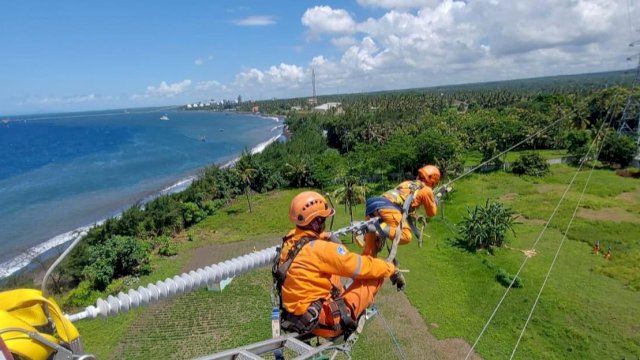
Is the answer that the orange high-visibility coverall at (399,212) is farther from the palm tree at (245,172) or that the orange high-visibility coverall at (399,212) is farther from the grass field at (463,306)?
the palm tree at (245,172)

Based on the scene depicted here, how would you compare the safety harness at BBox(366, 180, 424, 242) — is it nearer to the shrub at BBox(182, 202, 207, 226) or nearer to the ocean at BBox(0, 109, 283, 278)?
the ocean at BBox(0, 109, 283, 278)

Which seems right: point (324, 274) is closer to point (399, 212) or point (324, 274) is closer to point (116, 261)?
point (399, 212)

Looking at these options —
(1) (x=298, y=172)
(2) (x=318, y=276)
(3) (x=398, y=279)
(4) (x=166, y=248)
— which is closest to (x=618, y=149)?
(1) (x=298, y=172)

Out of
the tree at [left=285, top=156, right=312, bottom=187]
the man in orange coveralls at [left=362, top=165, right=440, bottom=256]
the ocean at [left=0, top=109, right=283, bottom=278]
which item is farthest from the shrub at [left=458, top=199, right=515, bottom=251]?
the ocean at [left=0, top=109, right=283, bottom=278]

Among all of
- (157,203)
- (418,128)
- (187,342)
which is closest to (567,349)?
(187,342)

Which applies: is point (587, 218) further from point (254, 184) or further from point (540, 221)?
point (254, 184)
